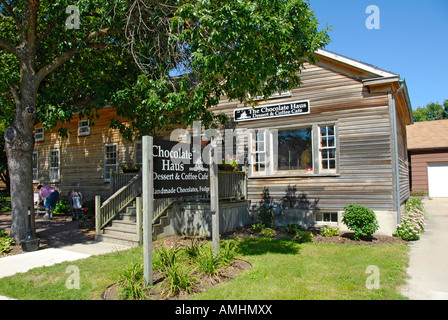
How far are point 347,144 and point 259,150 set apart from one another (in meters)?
3.14

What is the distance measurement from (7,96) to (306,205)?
1115 centimetres

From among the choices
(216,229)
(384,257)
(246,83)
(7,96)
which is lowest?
(384,257)

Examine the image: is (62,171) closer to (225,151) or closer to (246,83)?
(225,151)

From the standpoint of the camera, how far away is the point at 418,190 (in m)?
21.3

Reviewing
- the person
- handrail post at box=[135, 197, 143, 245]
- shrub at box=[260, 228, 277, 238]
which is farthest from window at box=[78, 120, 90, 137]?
shrub at box=[260, 228, 277, 238]

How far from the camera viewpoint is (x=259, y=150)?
1209 cm

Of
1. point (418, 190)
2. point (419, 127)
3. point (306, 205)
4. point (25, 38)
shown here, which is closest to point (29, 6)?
point (25, 38)

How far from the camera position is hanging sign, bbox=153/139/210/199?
18.5 ft

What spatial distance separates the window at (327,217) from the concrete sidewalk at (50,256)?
20.8ft

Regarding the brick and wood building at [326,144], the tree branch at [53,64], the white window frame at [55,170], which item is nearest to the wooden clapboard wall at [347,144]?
the brick and wood building at [326,144]

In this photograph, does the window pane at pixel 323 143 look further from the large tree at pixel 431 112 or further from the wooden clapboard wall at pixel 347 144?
the large tree at pixel 431 112

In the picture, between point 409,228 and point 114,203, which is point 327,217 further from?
point 114,203

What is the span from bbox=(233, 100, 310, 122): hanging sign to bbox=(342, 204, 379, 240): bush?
3.83m

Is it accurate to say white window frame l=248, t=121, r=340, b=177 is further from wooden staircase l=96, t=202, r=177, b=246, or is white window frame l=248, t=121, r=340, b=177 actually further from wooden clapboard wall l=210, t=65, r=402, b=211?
wooden staircase l=96, t=202, r=177, b=246
